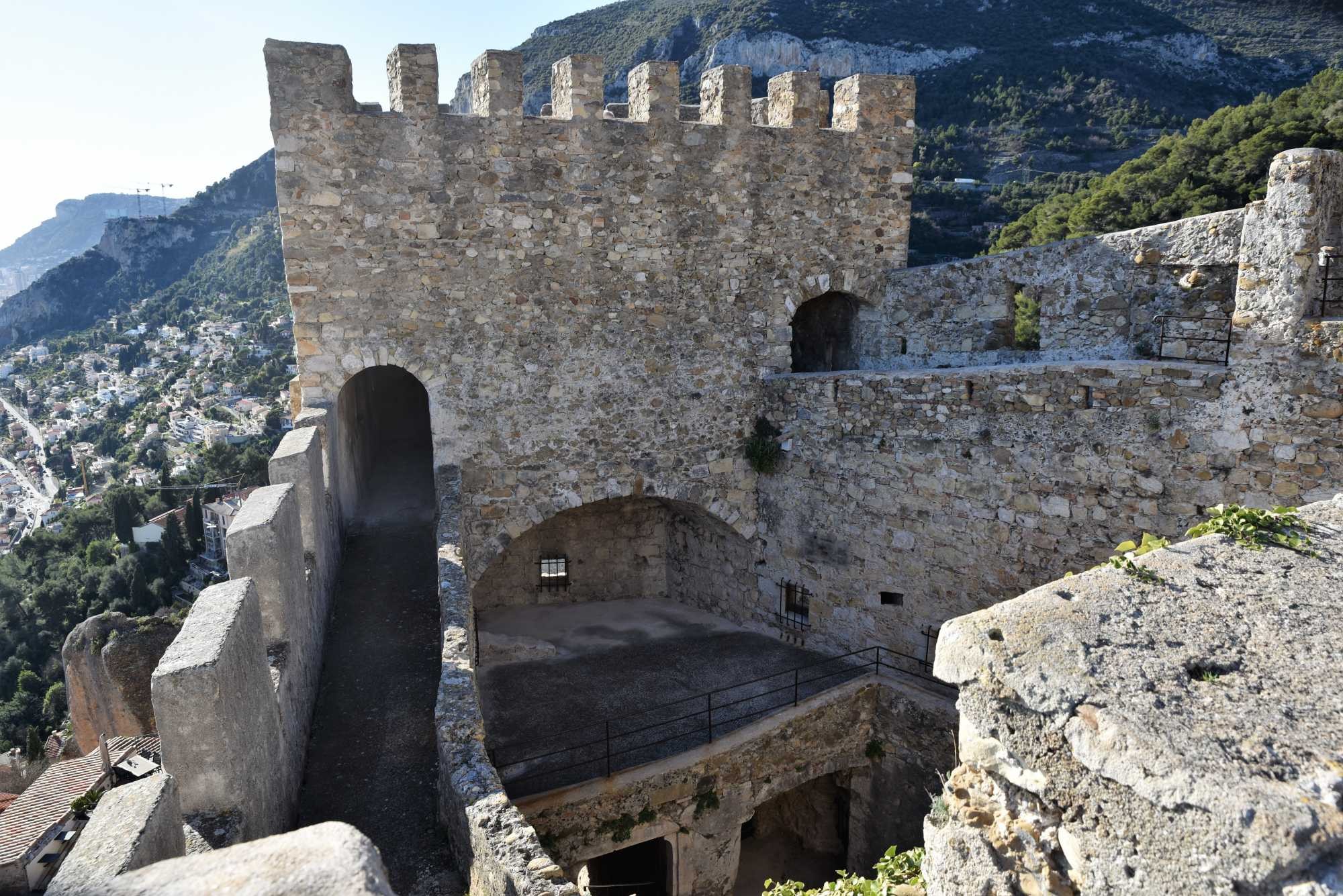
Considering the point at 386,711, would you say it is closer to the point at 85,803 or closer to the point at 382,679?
the point at 382,679

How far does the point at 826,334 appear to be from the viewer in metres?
12.6

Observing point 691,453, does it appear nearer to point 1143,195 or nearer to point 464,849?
point 464,849

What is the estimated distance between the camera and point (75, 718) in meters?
14.3

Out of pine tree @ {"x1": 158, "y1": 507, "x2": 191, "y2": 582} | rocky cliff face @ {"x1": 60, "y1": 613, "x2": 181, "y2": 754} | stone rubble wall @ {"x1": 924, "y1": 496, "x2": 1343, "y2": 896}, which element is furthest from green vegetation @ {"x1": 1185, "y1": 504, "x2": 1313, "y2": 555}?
pine tree @ {"x1": 158, "y1": 507, "x2": 191, "y2": 582}

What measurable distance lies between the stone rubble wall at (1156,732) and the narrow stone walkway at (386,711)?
2970mm

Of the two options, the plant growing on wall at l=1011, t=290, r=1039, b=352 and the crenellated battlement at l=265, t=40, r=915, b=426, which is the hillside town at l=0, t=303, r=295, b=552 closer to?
the plant growing on wall at l=1011, t=290, r=1039, b=352

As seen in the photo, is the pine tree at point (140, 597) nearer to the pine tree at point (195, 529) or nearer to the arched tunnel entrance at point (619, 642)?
the pine tree at point (195, 529)

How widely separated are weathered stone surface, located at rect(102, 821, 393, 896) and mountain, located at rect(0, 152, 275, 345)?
100 meters

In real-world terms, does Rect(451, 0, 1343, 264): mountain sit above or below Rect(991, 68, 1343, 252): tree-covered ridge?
above

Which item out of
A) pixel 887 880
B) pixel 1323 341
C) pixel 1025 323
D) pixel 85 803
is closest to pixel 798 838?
pixel 887 880

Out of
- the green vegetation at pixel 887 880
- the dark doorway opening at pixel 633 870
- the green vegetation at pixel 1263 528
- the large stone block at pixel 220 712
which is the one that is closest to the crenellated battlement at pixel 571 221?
the dark doorway opening at pixel 633 870

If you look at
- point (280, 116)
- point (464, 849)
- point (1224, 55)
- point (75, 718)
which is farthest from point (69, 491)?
point (1224, 55)

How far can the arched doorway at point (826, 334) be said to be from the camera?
12000mm

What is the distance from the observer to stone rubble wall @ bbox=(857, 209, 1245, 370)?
8.09m
